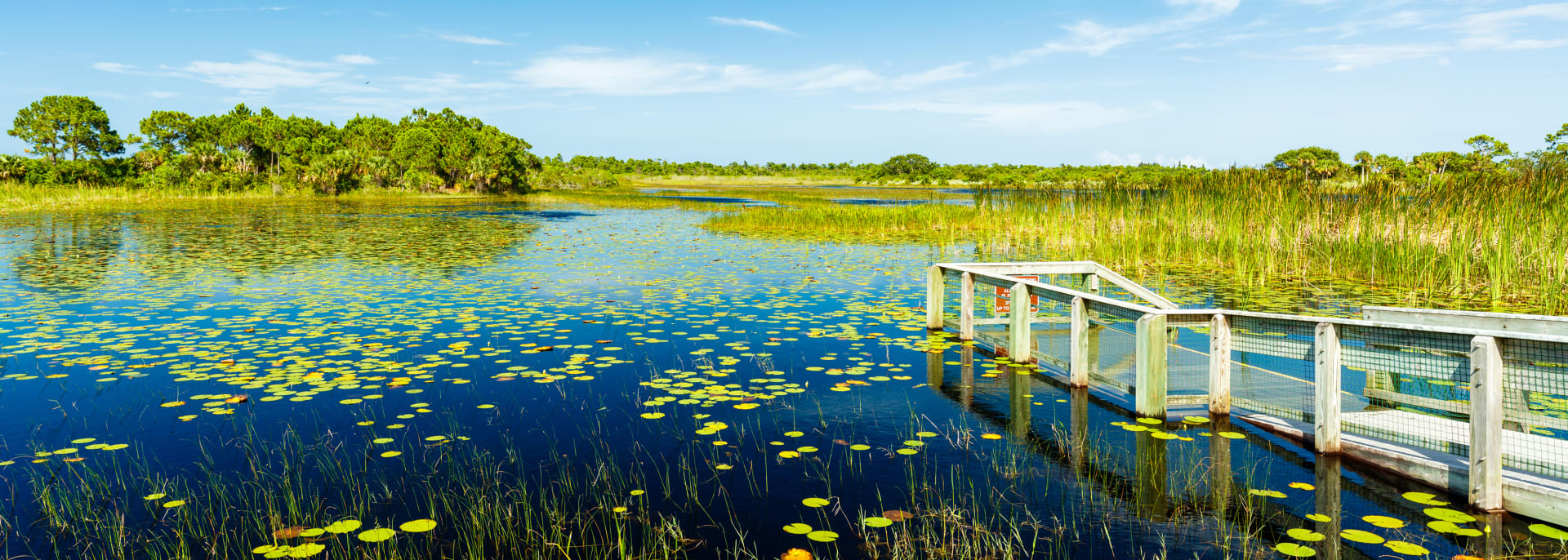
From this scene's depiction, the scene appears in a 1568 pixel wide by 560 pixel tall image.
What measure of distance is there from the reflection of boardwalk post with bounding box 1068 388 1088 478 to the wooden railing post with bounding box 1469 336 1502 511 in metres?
1.91

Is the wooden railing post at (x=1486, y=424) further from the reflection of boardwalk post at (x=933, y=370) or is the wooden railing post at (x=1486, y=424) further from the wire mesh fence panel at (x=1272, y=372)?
the reflection of boardwalk post at (x=933, y=370)

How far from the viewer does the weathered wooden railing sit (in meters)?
4.28

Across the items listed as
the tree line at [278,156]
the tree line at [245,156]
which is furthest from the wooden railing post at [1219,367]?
the tree line at [245,156]

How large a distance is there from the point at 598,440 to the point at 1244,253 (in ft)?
44.6

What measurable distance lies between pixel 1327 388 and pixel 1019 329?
320cm

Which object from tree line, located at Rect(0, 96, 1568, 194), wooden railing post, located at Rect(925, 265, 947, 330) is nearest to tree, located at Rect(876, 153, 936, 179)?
tree line, located at Rect(0, 96, 1568, 194)

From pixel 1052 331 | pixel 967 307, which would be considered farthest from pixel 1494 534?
pixel 967 307

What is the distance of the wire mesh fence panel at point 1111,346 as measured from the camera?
22.6 feet

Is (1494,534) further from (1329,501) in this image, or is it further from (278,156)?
(278,156)

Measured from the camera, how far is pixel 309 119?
72.4 meters

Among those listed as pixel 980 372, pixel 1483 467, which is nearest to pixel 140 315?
pixel 980 372

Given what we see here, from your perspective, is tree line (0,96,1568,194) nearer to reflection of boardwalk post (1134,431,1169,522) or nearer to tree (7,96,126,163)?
tree (7,96,126,163)

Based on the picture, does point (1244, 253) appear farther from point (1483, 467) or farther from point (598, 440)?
point (598, 440)

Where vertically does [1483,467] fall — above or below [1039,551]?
above
